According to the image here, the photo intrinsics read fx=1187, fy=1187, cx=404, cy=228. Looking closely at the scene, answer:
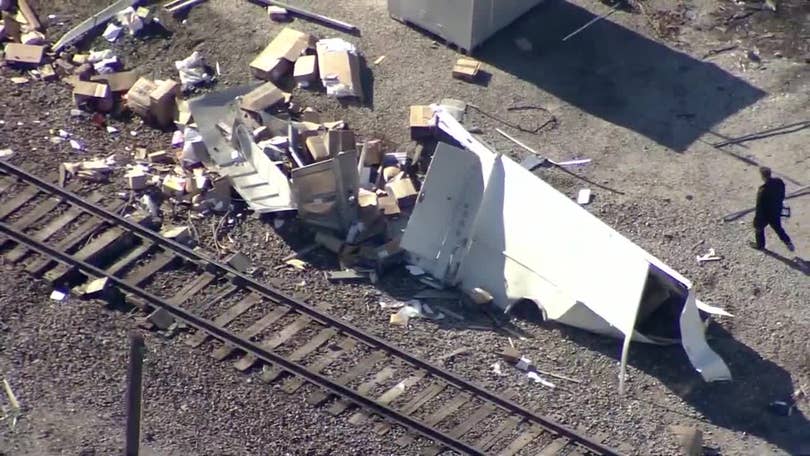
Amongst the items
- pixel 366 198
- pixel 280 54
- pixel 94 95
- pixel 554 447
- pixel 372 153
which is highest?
pixel 280 54

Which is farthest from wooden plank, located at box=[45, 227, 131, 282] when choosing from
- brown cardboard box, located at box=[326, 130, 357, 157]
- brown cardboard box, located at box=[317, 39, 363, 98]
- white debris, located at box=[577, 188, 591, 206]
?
white debris, located at box=[577, 188, 591, 206]

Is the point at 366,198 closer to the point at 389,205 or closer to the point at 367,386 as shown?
the point at 389,205

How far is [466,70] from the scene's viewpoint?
1622 cm

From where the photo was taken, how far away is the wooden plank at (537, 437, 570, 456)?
11.6 metres

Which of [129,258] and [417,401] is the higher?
[129,258]

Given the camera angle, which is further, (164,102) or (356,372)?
(164,102)

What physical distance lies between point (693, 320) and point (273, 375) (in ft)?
14.3

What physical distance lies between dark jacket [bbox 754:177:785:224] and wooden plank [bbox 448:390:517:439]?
377 cm

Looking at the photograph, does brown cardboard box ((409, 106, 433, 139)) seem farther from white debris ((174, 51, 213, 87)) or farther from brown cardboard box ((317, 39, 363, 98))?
white debris ((174, 51, 213, 87))

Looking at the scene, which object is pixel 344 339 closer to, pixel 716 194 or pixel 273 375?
pixel 273 375

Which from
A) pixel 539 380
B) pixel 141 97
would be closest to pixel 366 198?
pixel 539 380

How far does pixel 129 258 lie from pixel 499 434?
15.5ft

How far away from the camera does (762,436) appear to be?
39.1 ft

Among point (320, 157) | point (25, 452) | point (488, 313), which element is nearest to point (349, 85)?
point (320, 157)
